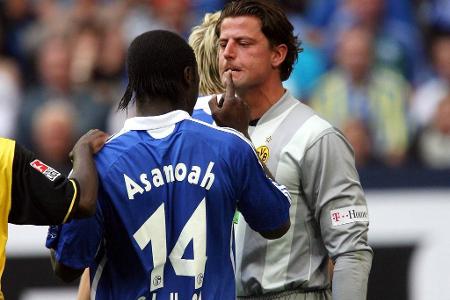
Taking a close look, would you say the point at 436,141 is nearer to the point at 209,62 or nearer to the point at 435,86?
the point at 435,86

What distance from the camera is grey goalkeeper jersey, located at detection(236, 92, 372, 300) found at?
4152mm

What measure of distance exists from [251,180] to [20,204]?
0.76m

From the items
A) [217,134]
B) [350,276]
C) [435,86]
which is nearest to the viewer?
[217,134]

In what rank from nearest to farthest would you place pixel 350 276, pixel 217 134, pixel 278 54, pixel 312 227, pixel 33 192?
pixel 33 192 → pixel 217 134 → pixel 350 276 → pixel 312 227 → pixel 278 54

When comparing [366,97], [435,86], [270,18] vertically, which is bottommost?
[270,18]

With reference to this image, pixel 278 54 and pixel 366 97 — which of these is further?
pixel 366 97

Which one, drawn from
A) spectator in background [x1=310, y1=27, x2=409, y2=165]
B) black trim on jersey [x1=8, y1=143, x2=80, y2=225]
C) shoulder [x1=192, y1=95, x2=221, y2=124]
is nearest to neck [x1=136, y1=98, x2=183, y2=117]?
black trim on jersey [x1=8, y1=143, x2=80, y2=225]

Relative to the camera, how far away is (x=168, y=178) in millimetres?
3570

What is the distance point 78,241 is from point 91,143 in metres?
0.32

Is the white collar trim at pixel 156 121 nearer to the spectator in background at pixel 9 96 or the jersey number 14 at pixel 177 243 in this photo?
the jersey number 14 at pixel 177 243

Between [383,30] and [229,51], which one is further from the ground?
[383,30]

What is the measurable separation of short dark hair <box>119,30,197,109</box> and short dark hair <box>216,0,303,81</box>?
85 cm

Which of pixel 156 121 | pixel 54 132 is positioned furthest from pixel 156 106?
pixel 54 132

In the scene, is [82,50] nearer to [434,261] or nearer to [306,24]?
[306,24]
